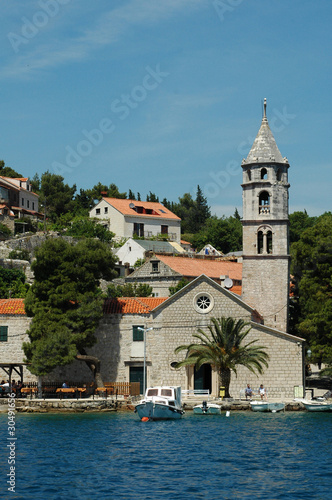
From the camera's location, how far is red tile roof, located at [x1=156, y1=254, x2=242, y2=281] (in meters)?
78.5

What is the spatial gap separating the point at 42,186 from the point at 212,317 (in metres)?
76.7

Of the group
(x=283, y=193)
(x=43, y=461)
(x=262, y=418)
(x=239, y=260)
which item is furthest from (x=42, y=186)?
(x=43, y=461)

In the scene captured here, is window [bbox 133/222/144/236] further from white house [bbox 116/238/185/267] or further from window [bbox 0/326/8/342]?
window [bbox 0/326/8/342]

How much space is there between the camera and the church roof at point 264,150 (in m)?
61.4

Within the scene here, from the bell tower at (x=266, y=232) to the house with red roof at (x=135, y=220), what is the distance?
44.4 m

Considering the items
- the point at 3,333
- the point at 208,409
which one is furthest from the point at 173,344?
the point at 3,333

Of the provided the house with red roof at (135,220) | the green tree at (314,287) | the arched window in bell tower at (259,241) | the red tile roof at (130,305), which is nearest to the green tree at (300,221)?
the house with red roof at (135,220)

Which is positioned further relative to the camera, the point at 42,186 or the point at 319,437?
the point at 42,186

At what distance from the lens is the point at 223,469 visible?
32.4 metres

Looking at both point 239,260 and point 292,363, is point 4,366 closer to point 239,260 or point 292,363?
point 292,363

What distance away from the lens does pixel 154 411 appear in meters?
47.8

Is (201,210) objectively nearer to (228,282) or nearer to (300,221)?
(300,221)

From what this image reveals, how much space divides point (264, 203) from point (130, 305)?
12570mm

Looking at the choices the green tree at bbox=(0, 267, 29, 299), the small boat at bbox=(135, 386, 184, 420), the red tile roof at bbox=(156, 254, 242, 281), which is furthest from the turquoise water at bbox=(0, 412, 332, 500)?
the red tile roof at bbox=(156, 254, 242, 281)
